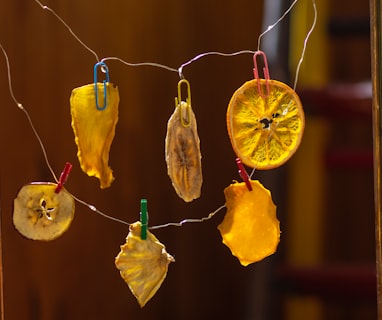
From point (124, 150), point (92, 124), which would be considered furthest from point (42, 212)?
point (124, 150)

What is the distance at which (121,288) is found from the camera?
2.71 feet

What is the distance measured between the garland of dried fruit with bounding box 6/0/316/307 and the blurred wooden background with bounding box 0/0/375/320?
25 centimetres

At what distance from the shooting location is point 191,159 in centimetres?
50

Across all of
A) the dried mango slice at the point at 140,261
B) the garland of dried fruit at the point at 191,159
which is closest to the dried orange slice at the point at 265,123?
the garland of dried fruit at the point at 191,159

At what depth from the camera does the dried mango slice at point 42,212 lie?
1.68ft

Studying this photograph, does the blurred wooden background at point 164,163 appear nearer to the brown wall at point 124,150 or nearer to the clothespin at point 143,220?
the brown wall at point 124,150

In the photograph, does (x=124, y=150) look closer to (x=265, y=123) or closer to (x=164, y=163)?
(x=164, y=163)

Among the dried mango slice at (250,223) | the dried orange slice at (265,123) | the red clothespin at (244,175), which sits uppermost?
the dried orange slice at (265,123)

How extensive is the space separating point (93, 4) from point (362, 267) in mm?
469

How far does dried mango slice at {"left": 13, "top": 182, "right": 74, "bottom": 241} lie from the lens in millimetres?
512

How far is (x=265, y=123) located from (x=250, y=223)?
80 millimetres

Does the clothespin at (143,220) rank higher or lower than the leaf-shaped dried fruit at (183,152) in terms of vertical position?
lower

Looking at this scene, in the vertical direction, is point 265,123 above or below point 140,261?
above

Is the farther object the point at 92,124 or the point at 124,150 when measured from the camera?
the point at 124,150
